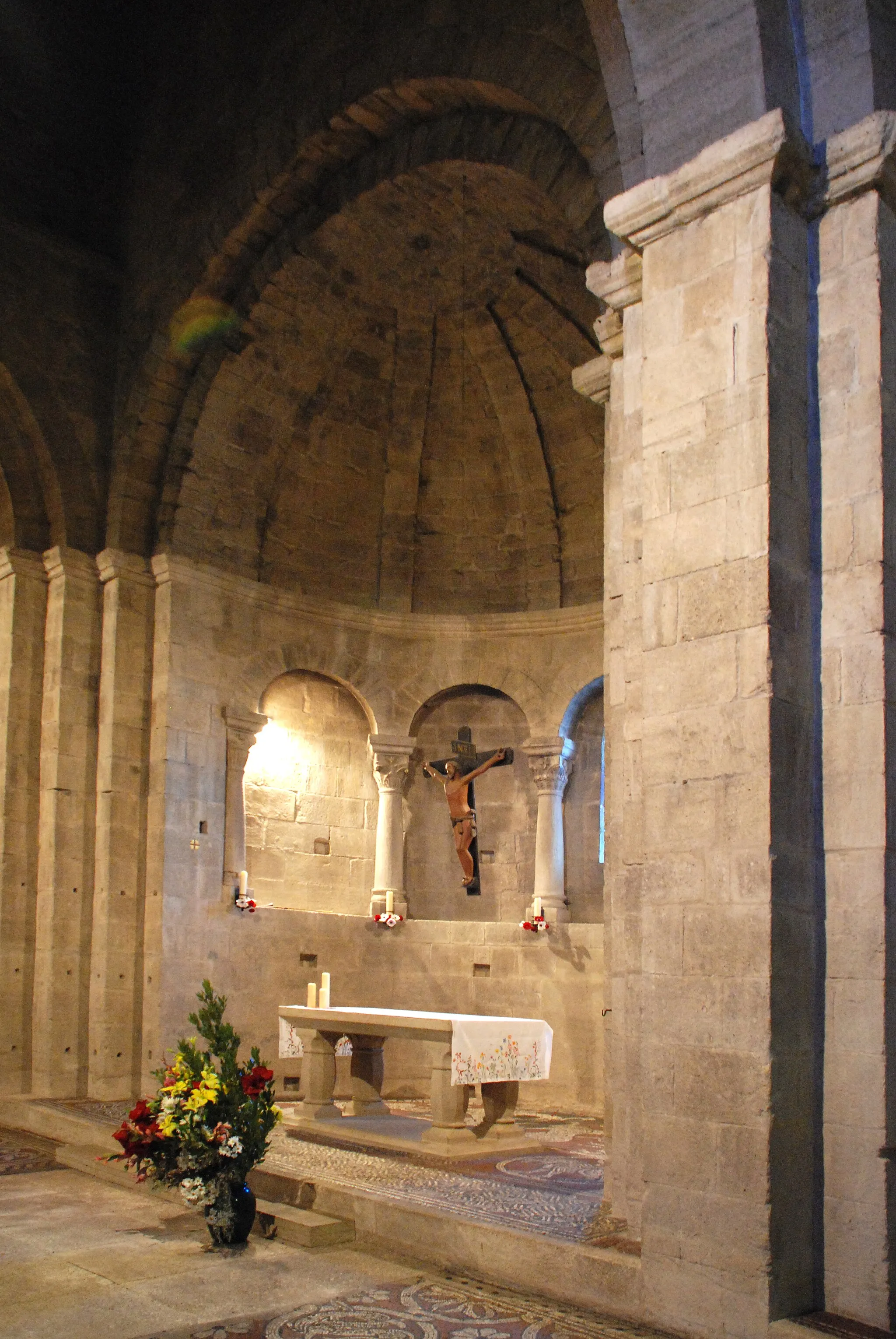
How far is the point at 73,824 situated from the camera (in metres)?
11.4

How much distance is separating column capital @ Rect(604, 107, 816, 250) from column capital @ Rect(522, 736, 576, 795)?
699 cm

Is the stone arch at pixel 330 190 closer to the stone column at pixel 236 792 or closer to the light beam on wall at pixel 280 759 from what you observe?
the stone column at pixel 236 792

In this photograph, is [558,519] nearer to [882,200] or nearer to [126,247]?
[126,247]

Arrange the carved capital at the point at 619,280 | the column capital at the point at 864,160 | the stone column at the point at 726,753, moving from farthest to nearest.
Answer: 1. the carved capital at the point at 619,280
2. the column capital at the point at 864,160
3. the stone column at the point at 726,753

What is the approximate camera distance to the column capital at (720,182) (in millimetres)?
5305

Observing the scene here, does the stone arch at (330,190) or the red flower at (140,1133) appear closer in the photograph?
the red flower at (140,1133)

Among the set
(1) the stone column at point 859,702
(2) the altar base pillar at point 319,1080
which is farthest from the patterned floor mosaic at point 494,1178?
(1) the stone column at point 859,702

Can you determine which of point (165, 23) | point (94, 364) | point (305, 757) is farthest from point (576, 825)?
point (165, 23)

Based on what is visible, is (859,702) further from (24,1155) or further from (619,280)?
(24,1155)

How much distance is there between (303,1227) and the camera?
6.50 m

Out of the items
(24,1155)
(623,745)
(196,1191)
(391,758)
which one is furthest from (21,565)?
(623,745)

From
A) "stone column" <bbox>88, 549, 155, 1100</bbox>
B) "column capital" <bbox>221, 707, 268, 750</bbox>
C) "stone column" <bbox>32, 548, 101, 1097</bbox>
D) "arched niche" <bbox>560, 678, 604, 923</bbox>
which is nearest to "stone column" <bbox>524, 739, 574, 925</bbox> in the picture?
"arched niche" <bbox>560, 678, 604, 923</bbox>

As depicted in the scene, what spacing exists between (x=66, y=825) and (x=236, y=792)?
1498 mm

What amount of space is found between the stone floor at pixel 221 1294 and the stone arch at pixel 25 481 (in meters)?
6.49
